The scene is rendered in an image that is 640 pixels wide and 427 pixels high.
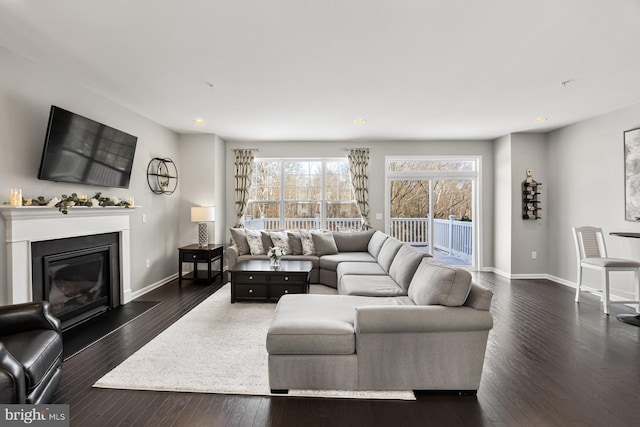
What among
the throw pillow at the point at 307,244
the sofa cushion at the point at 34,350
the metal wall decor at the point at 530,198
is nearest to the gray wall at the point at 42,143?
the sofa cushion at the point at 34,350

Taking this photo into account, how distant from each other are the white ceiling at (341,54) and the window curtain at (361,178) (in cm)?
171

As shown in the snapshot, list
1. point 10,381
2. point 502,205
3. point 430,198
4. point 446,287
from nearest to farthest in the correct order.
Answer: point 10,381
point 446,287
point 502,205
point 430,198

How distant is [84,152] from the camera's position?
3.35m

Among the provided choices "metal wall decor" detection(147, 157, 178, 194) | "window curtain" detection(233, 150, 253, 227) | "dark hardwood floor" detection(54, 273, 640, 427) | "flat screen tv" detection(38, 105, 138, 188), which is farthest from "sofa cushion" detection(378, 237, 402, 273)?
"metal wall decor" detection(147, 157, 178, 194)

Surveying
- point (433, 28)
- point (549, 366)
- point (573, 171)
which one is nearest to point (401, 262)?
point (549, 366)

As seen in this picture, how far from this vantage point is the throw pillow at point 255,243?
536cm

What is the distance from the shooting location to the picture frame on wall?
4.04 meters

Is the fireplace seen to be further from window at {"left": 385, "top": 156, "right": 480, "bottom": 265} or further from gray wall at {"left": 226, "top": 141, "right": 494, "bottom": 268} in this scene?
window at {"left": 385, "top": 156, "right": 480, "bottom": 265}

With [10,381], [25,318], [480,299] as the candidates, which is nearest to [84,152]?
[25,318]

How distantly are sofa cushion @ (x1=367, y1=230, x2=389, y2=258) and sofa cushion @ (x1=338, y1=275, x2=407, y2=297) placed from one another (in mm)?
1132

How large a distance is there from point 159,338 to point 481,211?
5947 mm

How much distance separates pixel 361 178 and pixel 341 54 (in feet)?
11.8

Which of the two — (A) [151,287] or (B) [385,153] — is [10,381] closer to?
(A) [151,287]

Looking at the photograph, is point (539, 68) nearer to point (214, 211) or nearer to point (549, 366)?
point (549, 366)
